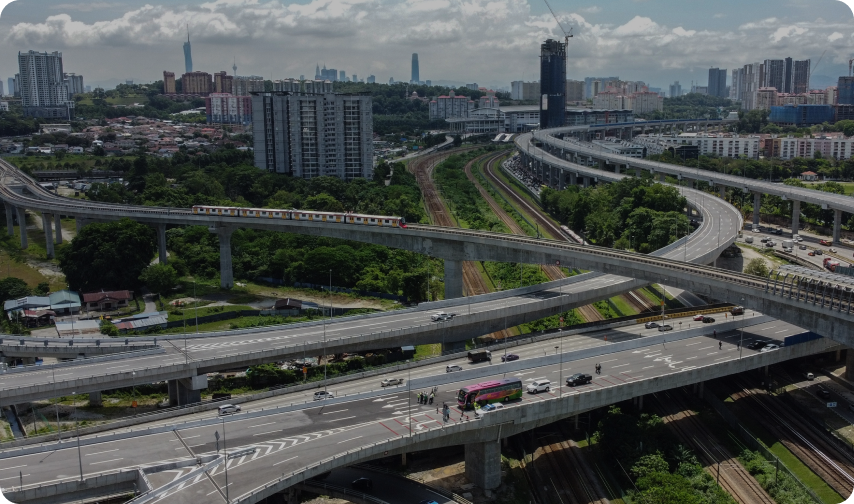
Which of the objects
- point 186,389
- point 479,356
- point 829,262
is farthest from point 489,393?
point 829,262

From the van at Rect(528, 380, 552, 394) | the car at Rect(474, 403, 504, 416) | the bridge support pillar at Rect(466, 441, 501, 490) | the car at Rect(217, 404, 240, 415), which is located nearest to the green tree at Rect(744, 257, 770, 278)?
the van at Rect(528, 380, 552, 394)

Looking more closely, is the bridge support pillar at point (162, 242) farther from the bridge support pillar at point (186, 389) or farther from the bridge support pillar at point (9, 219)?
the bridge support pillar at point (9, 219)

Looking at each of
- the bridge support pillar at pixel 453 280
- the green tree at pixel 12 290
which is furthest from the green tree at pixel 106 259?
the bridge support pillar at pixel 453 280

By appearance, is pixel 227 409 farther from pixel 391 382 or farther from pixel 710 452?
pixel 710 452

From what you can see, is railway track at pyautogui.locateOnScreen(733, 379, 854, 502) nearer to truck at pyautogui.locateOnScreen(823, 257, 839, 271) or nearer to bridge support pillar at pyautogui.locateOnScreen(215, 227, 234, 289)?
truck at pyautogui.locateOnScreen(823, 257, 839, 271)

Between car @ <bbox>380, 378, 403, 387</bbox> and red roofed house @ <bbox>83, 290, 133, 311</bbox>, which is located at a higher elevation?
car @ <bbox>380, 378, 403, 387</bbox>

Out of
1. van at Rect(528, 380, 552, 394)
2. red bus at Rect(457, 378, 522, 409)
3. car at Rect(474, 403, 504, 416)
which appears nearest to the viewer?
car at Rect(474, 403, 504, 416)

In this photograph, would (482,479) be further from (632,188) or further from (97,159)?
(97,159)
